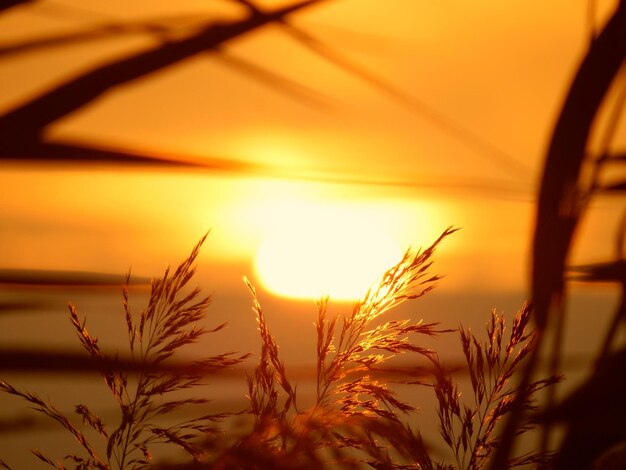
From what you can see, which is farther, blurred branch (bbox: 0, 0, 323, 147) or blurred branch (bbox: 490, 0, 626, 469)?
blurred branch (bbox: 490, 0, 626, 469)

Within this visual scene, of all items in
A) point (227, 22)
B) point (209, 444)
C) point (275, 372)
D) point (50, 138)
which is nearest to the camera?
point (50, 138)

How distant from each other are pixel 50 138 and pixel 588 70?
0.45m

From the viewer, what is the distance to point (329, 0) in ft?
2.29

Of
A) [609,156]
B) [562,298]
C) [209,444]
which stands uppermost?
[609,156]

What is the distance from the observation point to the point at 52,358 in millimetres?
545

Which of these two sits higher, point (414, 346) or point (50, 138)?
point (50, 138)

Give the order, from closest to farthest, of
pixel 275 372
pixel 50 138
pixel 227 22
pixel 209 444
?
pixel 50 138, pixel 227 22, pixel 209 444, pixel 275 372

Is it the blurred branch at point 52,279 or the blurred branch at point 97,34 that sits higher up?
the blurred branch at point 97,34

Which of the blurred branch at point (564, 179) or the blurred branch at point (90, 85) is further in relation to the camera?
the blurred branch at point (564, 179)

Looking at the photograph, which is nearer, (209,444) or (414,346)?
(209,444)

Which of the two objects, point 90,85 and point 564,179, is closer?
point 90,85

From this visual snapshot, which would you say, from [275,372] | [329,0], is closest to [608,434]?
[275,372]

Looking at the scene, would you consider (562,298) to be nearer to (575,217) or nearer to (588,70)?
(575,217)

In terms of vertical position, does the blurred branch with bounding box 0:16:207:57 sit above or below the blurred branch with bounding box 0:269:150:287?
above
